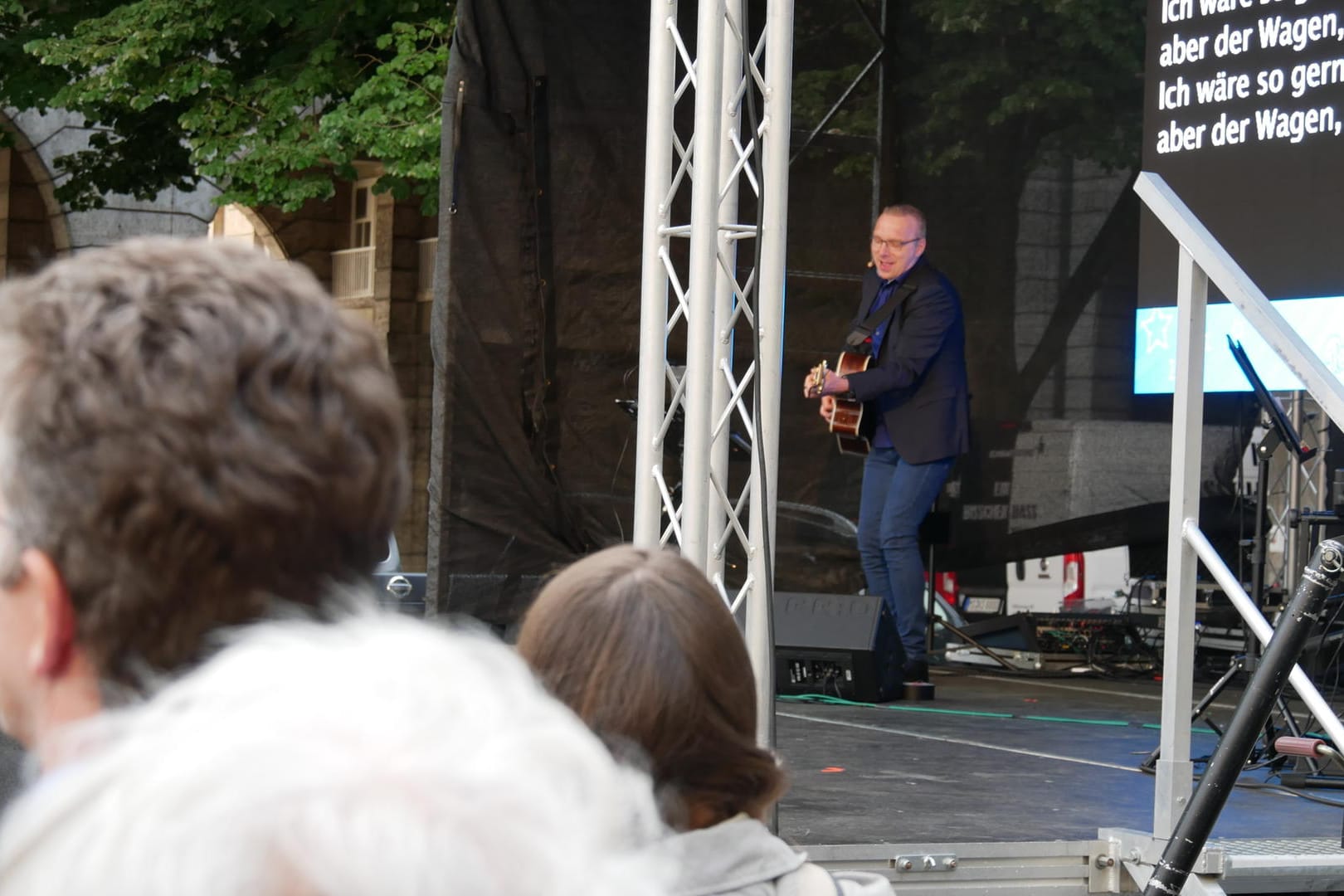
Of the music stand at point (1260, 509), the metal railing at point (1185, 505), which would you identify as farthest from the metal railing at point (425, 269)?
the metal railing at point (1185, 505)

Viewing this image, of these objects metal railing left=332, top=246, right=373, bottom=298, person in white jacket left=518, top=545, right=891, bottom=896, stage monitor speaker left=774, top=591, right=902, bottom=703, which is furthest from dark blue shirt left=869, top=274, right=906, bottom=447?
metal railing left=332, top=246, right=373, bottom=298

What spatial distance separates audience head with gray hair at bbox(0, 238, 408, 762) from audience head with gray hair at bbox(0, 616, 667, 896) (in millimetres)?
76

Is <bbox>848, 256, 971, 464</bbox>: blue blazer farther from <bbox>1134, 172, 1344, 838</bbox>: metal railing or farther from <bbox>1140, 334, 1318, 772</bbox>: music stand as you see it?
<bbox>1134, 172, 1344, 838</bbox>: metal railing

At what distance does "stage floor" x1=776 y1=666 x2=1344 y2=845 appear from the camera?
3.60m

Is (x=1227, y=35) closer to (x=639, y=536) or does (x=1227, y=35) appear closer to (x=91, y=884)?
(x=639, y=536)

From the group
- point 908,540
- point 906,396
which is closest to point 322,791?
point 908,540

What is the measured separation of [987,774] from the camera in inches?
171

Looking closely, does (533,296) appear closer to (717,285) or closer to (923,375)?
(923,375)

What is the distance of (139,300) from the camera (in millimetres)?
709

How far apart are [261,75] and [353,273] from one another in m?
11.5

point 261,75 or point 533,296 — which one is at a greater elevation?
point 261,75

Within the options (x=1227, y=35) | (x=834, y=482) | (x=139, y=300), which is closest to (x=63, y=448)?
(x=139, y=300)

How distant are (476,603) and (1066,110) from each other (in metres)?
4.09

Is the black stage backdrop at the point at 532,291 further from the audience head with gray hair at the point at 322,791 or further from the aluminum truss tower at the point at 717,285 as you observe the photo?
the audience head with gray hair at the point at 322,791
